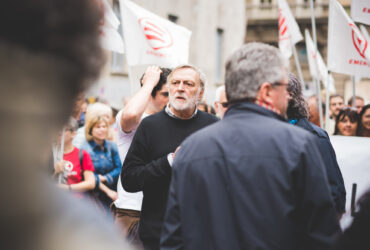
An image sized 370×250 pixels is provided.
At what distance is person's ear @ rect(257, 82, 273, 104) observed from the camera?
7.51 feet

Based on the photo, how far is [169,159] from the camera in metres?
3.02

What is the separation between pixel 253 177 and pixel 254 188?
1.9 inches

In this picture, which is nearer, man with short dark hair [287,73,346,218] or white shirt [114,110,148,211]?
man with short dark hair [287,73,346,218]

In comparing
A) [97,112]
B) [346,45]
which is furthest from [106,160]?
[346,45]

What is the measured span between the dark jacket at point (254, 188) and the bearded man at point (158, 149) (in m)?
0.73

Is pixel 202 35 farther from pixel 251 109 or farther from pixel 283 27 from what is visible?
pixel 251 109

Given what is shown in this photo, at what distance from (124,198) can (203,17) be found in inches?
678

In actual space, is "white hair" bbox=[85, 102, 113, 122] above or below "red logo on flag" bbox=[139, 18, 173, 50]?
below

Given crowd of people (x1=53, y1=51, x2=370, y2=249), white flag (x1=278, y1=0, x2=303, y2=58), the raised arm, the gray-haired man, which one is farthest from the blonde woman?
white flag (x1=278, y1=0, x2=303, y2=58)

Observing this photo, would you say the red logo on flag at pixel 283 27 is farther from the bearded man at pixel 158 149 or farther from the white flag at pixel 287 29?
the bearded man at pixel 158 149

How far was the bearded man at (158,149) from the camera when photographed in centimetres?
309

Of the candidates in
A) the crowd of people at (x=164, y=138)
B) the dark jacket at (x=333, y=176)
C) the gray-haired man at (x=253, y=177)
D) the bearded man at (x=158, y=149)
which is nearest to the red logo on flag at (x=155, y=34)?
the crowd of people at (x=164, y=138)

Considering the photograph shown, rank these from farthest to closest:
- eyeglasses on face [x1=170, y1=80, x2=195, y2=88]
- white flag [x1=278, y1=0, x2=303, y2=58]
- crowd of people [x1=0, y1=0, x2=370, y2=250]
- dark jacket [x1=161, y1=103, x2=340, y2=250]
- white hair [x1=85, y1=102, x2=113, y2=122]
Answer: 1. white flag [x1=278, y1=0, x2=303, y2=58]
2. white hair [x1=85, y1=102, x2=113, y2=122]
3. eyeglasses on face [x1=170, y1=80, x2=195, y2=88]
4. dark jacket [x1=161, y1=103, x2=340, y2=250]
5. crowd of people [x1=0, y1=0, x2=370, y2=250]

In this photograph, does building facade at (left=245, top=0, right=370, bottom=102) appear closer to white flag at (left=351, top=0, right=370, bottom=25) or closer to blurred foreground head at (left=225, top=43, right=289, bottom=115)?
white flag at (left=351, top=0, right=370, bottom=25)
